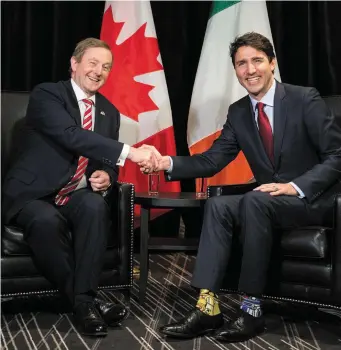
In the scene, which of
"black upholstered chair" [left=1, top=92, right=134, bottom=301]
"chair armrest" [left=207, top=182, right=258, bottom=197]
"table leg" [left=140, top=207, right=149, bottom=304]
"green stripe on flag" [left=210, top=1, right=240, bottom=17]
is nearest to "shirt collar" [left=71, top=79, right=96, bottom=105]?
"black upholstered chair" [left=1, top=92, right=134, bottom=301]

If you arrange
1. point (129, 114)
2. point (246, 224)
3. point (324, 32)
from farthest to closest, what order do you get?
point (324, 32), point (129, 114), point (246, 224)

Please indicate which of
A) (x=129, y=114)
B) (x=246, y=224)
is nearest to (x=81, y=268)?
(x=246, y=224)

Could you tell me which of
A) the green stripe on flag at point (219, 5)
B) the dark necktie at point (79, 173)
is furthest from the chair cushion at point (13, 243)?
the green stripe on flag at point (219, 5)

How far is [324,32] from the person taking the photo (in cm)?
374

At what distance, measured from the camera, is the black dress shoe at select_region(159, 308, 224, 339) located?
2.07m

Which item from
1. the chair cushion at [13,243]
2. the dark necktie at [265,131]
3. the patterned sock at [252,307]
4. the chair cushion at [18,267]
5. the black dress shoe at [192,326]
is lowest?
the black dress shoe at [192,326]

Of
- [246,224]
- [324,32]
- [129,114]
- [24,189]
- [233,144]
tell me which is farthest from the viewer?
[324,32]

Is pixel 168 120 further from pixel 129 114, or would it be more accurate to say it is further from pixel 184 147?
pixel 184 147

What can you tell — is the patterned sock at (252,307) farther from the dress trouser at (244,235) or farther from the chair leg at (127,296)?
the chair leg at (127,296)

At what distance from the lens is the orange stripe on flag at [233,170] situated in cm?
340

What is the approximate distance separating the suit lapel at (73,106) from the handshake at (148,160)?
0.27 metres

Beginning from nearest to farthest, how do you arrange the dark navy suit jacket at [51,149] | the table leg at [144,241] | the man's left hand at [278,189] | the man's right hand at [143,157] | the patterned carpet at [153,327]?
the patterned carpet at [153,327], the man's left hand at [278,189], the dark navy suit jacket at [51,149], the man's right hand at [143,157], the table leg at [144,241]

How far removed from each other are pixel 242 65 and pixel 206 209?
0.68 m

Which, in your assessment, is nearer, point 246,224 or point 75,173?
point 246,224
